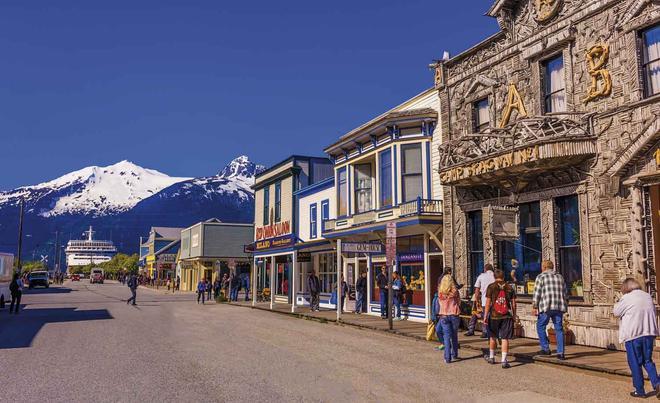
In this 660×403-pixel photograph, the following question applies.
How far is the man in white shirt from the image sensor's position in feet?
47.0

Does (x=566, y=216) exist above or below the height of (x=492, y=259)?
above

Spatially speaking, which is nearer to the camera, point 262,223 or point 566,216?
point 566,216

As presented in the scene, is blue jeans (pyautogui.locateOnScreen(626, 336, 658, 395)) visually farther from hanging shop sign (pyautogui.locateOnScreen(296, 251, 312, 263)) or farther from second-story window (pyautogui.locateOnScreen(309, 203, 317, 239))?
second-story window (pyautogui.locateOnScreen(309, 203, 317, 239))

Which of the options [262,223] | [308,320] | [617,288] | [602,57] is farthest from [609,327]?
[262,223]

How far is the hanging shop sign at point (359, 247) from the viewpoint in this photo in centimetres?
1950

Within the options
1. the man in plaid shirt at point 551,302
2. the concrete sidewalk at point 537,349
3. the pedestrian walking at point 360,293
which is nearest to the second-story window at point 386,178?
the pedestrian walking at point 360,293

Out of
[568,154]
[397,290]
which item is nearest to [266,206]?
[397,290]

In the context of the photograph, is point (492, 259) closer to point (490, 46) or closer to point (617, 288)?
point (617, 288)

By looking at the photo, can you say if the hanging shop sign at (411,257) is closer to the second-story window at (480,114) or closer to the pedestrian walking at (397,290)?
the pedestrian walking at (397,290)

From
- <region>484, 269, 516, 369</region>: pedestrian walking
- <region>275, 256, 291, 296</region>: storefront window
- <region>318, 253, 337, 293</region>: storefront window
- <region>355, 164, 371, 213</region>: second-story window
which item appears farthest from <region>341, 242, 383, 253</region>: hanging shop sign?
<region>275, 256, 291, 296</region>: storefront window

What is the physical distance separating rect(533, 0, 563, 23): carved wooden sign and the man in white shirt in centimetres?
675

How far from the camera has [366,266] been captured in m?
24.3

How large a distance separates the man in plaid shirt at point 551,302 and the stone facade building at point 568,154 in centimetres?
208

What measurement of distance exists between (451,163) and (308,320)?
8.68 meters
